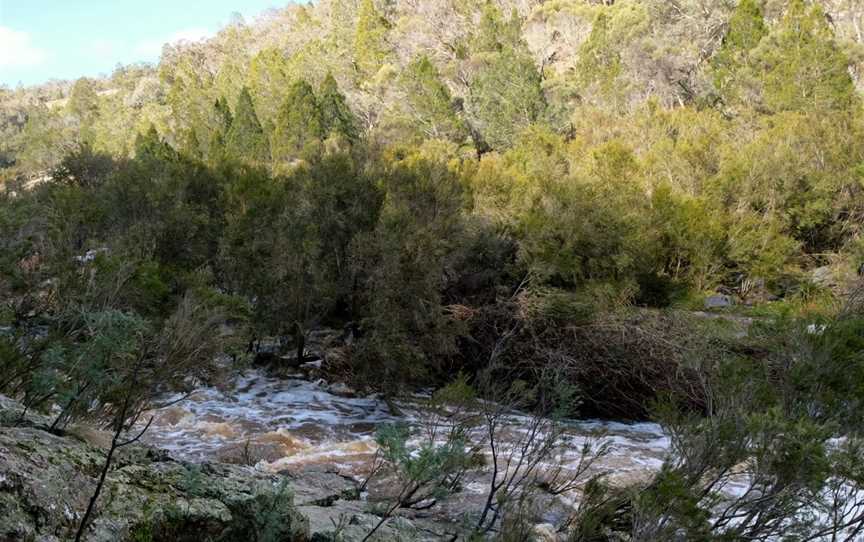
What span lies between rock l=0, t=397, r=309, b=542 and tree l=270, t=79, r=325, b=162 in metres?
30.4

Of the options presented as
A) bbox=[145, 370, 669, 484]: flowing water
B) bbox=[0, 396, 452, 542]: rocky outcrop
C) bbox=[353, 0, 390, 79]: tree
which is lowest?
bbox=[145, 370, 669, 484]: flowing water

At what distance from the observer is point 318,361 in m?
11.5

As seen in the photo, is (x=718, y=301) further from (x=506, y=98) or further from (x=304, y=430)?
(x=506, y=98)

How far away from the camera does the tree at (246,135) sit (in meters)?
34.7

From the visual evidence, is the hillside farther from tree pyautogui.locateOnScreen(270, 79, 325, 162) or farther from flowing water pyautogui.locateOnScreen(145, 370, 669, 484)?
tree pyautogui.locateOnScreen(270, 79, 325, 162)

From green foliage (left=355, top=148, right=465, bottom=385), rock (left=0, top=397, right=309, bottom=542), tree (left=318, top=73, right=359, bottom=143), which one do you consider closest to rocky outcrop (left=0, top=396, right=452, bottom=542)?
rock (left=0, top=397, right=309, bottom=542)

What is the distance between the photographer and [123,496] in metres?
2.70

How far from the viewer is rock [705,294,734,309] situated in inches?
623

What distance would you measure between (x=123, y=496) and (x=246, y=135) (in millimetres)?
35415

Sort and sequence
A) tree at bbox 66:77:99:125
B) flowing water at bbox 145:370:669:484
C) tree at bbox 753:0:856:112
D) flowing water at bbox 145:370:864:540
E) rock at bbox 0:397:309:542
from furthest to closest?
tree at bbox 66:77:99:125 < tree at bbox 753:0:856:112 < flowing water at bbox 145:370:669:484 < flowing water at bbox 145:370:864:540 < rock at bbox 0:397:309:542

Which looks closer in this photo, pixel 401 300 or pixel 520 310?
pixel 401 300

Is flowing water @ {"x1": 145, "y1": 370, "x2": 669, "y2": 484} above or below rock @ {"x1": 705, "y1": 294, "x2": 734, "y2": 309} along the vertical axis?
below

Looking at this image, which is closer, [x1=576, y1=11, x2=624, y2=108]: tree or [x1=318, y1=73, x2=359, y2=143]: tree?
[x1=576, y1=11, x2=624, y2=108]: tree

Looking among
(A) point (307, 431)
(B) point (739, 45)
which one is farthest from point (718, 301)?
(B) point (739, 45)
